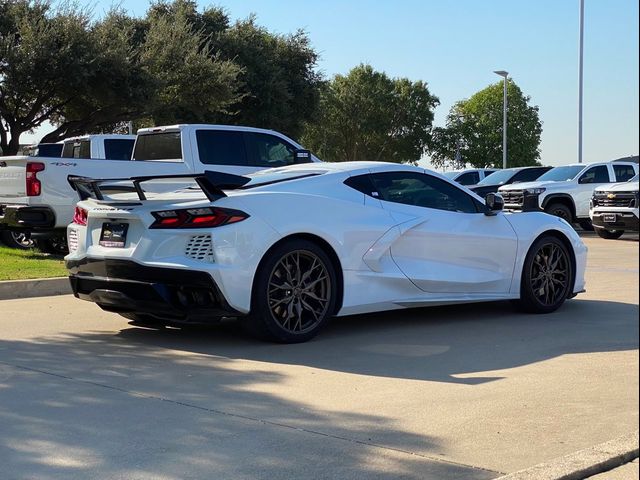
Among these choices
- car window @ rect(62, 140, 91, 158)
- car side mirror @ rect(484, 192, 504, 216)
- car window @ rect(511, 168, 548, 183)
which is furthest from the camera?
car window @ rect(511, 168, 548, 183)

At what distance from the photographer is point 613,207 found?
750 inches

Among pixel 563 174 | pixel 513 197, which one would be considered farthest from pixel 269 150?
pixel 563 174

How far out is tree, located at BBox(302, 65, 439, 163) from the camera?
69125 mm

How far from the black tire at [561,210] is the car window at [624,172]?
6.41 ft

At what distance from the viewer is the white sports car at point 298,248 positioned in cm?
666

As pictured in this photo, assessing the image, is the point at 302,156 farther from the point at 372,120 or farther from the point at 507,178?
the point at 372,120

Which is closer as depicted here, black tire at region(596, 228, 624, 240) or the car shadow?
the car shadow

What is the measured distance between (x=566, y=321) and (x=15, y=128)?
77.0 feet

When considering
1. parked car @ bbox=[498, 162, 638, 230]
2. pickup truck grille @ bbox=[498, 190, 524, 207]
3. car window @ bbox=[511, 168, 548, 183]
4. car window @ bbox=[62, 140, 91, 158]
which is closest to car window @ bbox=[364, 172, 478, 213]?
car window @ bbox=[62, 140, 91, 158]

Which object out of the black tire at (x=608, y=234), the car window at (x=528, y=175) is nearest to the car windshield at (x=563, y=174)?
the car window at (x=528, y=175)

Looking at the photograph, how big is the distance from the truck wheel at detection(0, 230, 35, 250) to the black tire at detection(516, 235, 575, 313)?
905 centimetres

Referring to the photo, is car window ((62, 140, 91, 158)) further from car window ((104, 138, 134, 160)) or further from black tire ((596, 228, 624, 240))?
black tire ((596, 228, 624, 240))

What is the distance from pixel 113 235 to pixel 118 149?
943cm

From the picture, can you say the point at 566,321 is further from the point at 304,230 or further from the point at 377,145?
the point at 377,145
